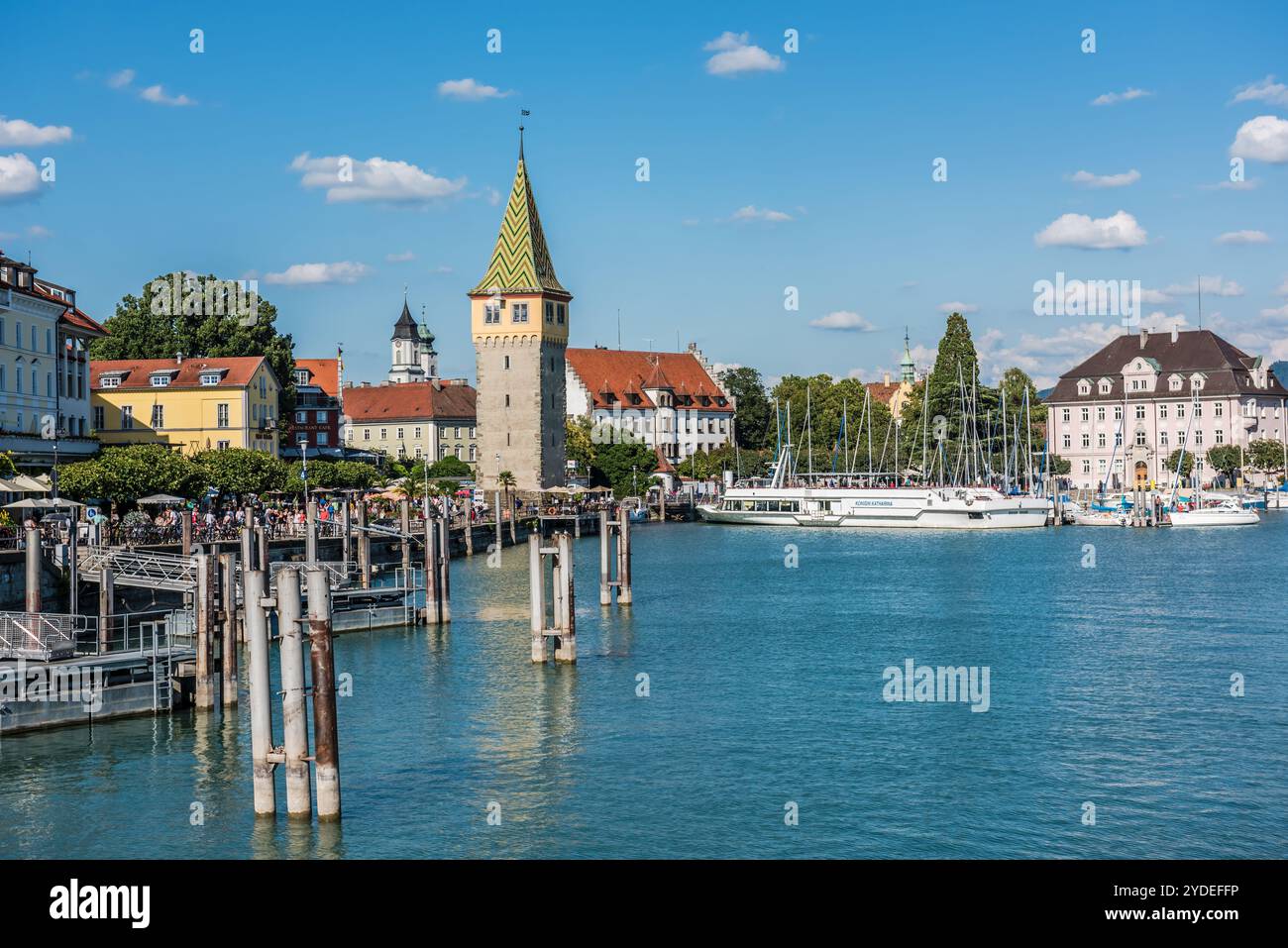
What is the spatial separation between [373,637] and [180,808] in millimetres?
19671

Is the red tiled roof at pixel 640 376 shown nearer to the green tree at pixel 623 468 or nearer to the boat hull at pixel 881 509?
the green tree at pixel 623 468

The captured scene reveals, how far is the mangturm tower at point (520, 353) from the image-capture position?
368 ft

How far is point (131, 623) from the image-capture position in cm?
4212

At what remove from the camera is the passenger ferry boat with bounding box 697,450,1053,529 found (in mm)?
103188

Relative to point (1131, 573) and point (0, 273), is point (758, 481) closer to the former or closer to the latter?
point (1131, 573)

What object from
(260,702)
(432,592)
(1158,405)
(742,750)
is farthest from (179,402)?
(1158,405)

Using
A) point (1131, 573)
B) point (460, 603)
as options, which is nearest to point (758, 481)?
point (1131, 573)

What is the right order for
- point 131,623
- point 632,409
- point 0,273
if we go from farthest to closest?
point 632,409 → point 0,273 → point 131,623

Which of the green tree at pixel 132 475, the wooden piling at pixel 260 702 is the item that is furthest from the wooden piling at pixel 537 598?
the green tree at pixel 132 475

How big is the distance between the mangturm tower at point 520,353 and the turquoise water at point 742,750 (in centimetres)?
6328

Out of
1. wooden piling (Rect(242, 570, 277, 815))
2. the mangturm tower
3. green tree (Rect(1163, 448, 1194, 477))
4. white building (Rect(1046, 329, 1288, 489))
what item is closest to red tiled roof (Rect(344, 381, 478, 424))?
the mangturm tower

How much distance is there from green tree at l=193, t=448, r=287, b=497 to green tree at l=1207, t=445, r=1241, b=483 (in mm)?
96182

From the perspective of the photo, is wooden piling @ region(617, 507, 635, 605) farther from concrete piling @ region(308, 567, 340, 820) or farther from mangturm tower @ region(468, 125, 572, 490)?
mangturm tower @ region(468, 125, 572, 490)
